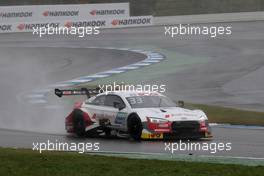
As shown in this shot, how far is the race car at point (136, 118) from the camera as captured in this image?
17281mm

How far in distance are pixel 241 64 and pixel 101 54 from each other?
7.25 metres

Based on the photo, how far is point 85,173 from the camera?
Result: 38.1ft

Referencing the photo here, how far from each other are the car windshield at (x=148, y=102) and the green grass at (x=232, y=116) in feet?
11.0

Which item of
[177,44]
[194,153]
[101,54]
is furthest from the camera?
[177,44]

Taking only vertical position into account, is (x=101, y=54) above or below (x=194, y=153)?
above

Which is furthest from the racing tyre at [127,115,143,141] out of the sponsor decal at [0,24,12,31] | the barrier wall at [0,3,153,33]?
the sponsor decal at [0,24,12,31]

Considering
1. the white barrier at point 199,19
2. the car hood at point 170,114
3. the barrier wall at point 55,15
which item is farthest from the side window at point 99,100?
the white barrier at point 199,19

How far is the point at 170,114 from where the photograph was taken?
1747 centimetres

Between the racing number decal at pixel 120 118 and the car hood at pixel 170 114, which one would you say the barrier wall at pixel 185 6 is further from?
the car hood at pixel 170 114

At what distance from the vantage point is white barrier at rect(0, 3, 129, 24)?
45594 millimetres

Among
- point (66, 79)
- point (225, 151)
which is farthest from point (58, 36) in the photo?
point (225, 151)

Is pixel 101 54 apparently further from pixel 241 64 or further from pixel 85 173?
pixel 85 173

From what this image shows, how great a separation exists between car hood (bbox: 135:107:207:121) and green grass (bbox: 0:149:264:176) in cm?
402

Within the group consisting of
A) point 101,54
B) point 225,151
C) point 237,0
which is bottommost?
point 225,151
